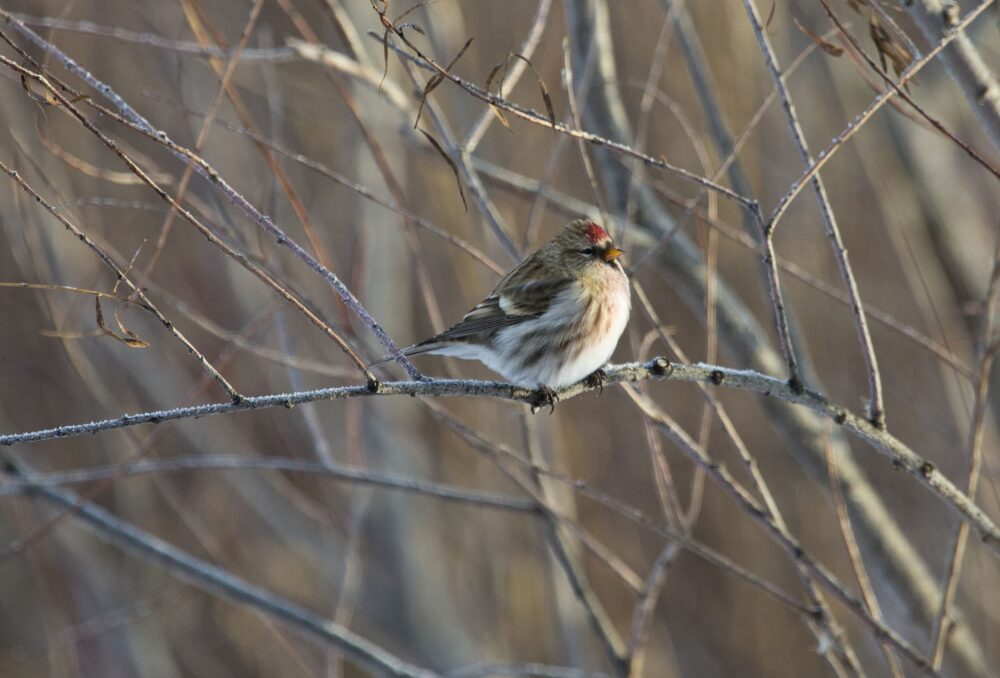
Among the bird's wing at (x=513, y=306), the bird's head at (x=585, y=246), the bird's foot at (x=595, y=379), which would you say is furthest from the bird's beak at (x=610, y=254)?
the bird's foot at (x=595, y=379)

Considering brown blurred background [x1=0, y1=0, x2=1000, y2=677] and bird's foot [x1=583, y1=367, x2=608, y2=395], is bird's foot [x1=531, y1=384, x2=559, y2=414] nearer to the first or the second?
bird's foot [x1=583, y1=367, x2=608, y2=395]

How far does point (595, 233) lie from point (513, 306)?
1.30 feet

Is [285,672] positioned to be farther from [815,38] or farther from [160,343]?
[815,38]

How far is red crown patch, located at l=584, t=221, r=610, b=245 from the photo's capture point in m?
3.38

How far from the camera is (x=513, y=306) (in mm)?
3344

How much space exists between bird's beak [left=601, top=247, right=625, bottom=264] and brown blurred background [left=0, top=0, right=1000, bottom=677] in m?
1.01

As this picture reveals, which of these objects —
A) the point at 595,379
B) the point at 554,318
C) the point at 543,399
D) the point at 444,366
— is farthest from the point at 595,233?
the point at 444,366

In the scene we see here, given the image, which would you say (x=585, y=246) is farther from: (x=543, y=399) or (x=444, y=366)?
(x=444, y=366)

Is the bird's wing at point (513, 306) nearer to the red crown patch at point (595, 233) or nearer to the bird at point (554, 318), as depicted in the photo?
the bird at point (554, 318)

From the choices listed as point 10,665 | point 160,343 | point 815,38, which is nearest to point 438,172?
point 160,343

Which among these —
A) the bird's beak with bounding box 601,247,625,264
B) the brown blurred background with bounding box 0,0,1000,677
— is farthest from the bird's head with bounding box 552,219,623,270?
the brown blurred background with bounding box 0,0,1000,677

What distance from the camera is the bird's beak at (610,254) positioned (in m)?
3.22

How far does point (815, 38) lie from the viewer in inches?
76.4

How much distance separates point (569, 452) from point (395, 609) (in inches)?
63.0
